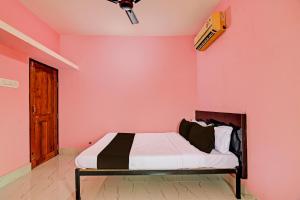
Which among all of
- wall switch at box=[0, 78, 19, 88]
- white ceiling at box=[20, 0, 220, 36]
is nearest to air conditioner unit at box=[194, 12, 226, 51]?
white ceiling at box=[20, 0, 220, 36]

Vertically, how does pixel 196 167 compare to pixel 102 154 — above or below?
below

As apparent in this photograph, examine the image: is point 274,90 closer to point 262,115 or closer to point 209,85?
point 262,115

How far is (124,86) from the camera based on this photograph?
4.79 meters

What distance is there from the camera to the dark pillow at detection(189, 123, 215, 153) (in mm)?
2684

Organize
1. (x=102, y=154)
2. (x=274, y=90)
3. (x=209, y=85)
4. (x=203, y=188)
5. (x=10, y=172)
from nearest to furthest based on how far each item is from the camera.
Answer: (x=274, y=90) < (x=102, y=154) < (x=203, y=188) < (x=10, y=172) < (x=209, y=85)

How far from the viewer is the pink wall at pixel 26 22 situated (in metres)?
3.02

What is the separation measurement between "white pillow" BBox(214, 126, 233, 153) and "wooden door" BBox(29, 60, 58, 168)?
314 centimetres

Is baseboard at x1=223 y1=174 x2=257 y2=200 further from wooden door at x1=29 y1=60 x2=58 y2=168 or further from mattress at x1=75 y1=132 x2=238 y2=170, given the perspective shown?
wooden door at x1=29 y1=60 x2=58 y2=168

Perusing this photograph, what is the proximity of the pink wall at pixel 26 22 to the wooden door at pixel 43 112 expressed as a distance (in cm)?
51

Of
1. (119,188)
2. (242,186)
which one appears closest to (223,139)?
(242,186)

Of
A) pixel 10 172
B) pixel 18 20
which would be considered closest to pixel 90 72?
pixel 18 20

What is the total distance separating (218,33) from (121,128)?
2828 mm

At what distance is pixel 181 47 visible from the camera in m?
4.82

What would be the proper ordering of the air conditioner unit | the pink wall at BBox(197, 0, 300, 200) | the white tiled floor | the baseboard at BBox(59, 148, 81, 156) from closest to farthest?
the pink wall at BBox(197, 0, 300, 200), the white tiled floor, the air conditioner unit, the baseboard at BBox(59, 148, 81, 156)
